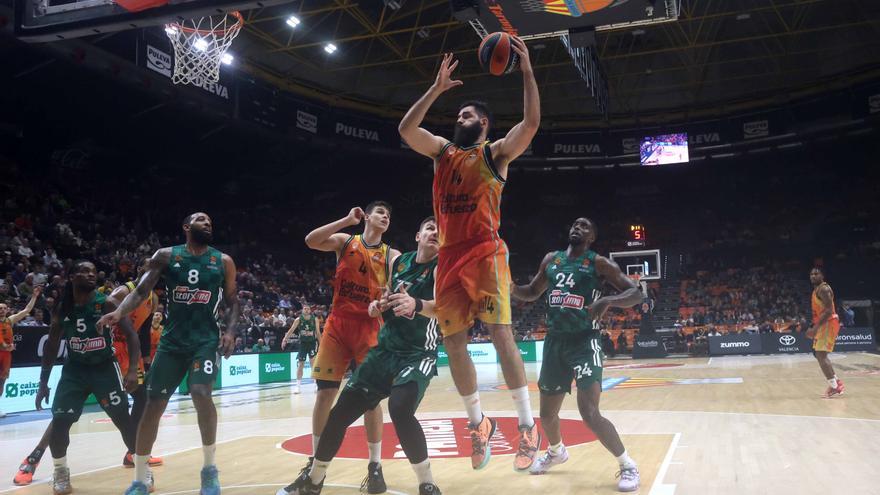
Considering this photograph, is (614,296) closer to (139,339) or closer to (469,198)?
(469,198)

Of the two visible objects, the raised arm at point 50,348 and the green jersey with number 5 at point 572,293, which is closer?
the green jersey with number 5 at point 572,293

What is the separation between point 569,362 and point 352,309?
191 centimetres

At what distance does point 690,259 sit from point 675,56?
10335 mm

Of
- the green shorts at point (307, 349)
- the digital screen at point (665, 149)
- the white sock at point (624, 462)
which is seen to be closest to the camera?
the white sock at point (624, 462)

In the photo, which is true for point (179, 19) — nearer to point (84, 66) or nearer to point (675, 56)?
point (84, 66)

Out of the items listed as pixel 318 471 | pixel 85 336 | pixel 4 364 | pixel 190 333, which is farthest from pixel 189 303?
pixel 4 364

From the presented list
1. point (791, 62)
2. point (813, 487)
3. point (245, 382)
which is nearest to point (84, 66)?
point (245, 382)

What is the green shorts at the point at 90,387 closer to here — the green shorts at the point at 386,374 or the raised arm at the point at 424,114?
the green shorts at the point at 386,374

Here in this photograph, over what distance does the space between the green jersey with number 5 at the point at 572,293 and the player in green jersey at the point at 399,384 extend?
137 cm

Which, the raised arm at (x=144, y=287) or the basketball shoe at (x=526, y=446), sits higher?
the raised arm at (x=144, y=287)

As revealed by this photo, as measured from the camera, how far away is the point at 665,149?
31.6 meters

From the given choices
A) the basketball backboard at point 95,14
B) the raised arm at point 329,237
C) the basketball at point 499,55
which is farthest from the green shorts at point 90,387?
the basketball at point 499,55

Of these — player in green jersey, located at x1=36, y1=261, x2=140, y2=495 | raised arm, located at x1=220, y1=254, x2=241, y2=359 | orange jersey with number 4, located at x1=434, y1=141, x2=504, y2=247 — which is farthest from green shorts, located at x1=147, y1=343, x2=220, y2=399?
orange jersey with number 4, located at x1=434, y1=141, x2=504, y2=247

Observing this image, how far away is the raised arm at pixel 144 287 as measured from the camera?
5527 millimetres
